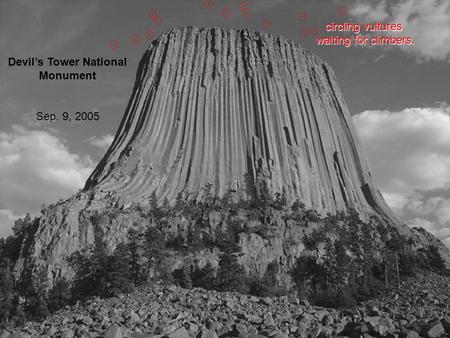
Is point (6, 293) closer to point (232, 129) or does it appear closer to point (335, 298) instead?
point (335, 298)

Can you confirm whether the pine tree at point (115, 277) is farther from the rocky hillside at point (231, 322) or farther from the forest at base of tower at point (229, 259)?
the rocky hillside at point (231, 322)

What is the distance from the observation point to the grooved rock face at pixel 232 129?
2282 inches

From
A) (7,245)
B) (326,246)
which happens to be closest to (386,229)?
(326,246)

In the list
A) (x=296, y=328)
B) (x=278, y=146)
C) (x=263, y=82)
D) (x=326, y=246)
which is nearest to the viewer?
(x=296, y=328)

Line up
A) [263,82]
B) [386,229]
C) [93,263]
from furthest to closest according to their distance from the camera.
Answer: [263,82], [386,229], [93,263]

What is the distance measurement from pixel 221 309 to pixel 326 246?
2548 centimetres

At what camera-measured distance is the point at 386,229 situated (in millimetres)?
57031

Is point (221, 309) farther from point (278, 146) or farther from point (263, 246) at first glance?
point (278, 146)

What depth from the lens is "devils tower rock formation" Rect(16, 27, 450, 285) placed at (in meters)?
55.1

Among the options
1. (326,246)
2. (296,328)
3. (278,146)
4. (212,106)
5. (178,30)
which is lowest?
(296,328)

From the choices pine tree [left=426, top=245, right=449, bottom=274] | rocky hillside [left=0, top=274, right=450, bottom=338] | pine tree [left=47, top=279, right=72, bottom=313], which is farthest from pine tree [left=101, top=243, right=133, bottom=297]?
pine tree [left=426, top=245, right=449, bottom=274]

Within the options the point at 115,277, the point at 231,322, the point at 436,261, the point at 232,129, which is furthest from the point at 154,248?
the point at 436,261

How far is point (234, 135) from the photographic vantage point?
62344 mm

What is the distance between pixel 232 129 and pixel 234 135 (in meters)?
0.90
